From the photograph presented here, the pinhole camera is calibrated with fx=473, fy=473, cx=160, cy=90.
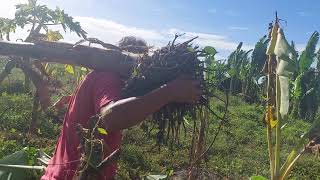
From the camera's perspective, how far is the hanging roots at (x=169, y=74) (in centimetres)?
204

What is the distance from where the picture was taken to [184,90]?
198 cm

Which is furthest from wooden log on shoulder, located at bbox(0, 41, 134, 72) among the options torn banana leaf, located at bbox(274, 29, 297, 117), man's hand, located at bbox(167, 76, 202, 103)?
torn banana leaf, located at bbox(274, 29, 297, 117)

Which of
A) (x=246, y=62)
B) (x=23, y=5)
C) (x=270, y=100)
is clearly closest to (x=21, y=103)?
(x=23, y=5)

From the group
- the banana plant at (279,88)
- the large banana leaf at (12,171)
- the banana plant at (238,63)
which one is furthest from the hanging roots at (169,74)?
the banana plant at (238,63)

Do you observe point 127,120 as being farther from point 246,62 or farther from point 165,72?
point 246,62

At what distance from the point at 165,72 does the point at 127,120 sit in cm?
33

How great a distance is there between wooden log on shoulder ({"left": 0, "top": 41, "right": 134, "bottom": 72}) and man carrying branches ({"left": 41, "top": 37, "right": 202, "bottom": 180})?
0.04 meters

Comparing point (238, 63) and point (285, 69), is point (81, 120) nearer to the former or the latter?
point (285, 69)

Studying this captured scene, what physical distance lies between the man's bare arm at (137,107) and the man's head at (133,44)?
1.14 ft

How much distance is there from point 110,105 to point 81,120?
354 mm

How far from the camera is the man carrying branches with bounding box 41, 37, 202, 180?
1.84m

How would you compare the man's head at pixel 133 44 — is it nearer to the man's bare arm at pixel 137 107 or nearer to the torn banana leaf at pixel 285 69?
the man's bare arm at pixel 137 107

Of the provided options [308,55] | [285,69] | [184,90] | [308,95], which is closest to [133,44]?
[184,90]

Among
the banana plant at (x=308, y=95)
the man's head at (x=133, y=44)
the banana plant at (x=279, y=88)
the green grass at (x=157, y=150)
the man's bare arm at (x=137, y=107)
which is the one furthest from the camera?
the banana plant at (x=308, y=95)
